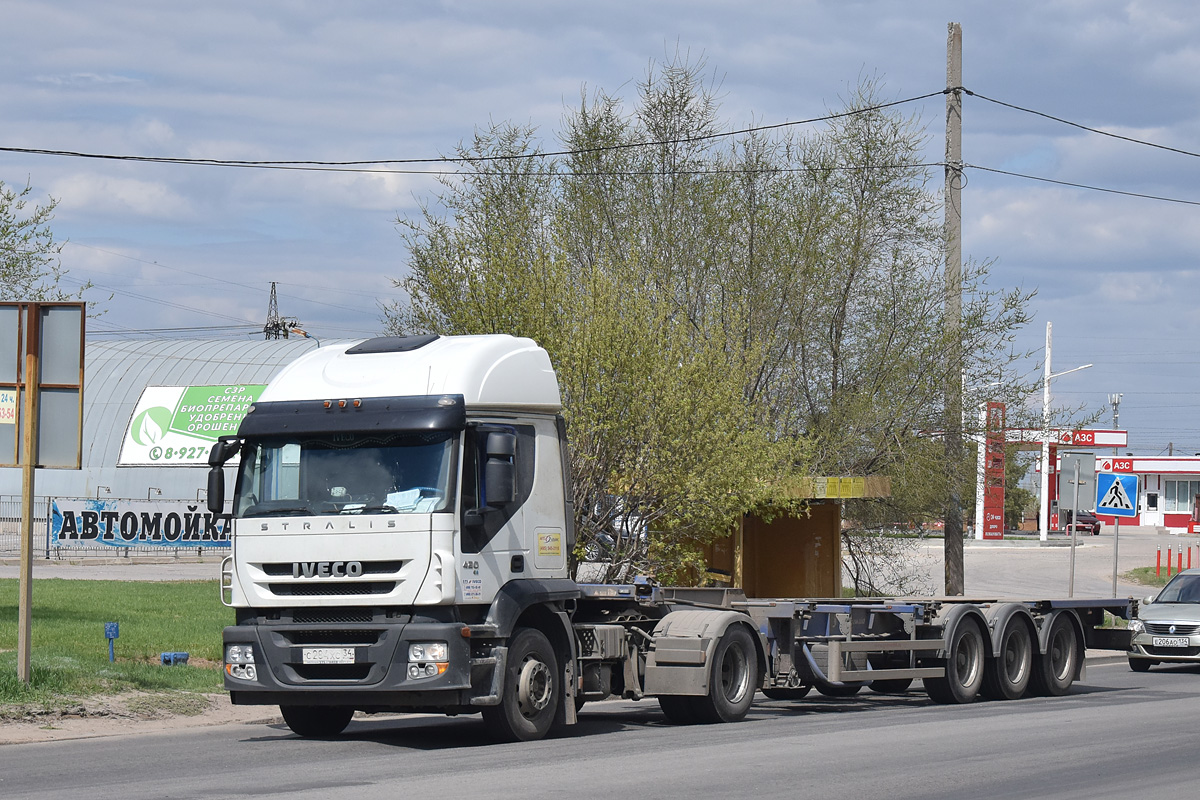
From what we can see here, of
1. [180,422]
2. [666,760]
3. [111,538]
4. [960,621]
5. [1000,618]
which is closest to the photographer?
[666,760]

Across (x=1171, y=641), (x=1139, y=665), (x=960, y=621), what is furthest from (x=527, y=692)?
(x=1139, y=665)

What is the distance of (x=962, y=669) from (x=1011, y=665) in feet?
3.03

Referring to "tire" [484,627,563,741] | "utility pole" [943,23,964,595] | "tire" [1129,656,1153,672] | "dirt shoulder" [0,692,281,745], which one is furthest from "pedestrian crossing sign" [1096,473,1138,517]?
"dirt shoulder" [0,692,281,745]

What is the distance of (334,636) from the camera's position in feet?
38.0

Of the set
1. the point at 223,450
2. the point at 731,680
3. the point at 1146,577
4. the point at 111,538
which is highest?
the point at 223,450

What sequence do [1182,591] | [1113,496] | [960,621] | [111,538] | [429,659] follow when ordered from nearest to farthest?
[429,659] → [960,621] → [1182,591] → [1113,496] → [111,538]

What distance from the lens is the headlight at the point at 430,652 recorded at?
11336 millimetres

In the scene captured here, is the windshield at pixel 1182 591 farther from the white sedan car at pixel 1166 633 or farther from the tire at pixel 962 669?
the tire at pixel 962 669

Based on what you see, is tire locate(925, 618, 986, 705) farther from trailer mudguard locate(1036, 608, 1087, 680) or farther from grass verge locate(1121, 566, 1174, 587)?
grass verge locate(1121, 566, 1174, 587)

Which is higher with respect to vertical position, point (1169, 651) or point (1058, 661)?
point (1058, 661)

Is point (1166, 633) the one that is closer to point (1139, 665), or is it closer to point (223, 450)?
point (1139, 665)

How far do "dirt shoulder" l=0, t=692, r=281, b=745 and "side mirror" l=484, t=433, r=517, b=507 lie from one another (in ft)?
13.8

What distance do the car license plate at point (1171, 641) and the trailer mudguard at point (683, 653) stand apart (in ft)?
31.1

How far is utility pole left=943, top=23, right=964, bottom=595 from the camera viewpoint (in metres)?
23.4
